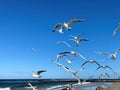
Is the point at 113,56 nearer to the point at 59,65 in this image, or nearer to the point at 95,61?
the point at 95,61

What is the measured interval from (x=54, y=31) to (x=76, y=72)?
3906 mm

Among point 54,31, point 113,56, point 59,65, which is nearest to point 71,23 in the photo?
point 54,31

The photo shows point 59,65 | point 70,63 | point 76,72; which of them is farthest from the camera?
point 70,63

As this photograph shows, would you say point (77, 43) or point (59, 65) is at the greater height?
point (77, 43)

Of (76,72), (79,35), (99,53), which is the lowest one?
(76,72)

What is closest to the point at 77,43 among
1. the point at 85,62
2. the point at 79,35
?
the point at 79,35

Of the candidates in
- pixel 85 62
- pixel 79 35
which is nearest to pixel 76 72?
pixel 85 62

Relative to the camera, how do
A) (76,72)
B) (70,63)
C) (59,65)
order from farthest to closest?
(70,63)
(76,72)
(59,65)

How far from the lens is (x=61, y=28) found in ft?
90.2

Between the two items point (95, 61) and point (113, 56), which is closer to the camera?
point (95, 61)

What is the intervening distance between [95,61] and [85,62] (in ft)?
2.93

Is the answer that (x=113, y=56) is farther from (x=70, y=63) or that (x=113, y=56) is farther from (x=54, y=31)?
(x=54, y=31)

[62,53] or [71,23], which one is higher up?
[71,23]

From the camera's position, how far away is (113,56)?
91.2 feet
